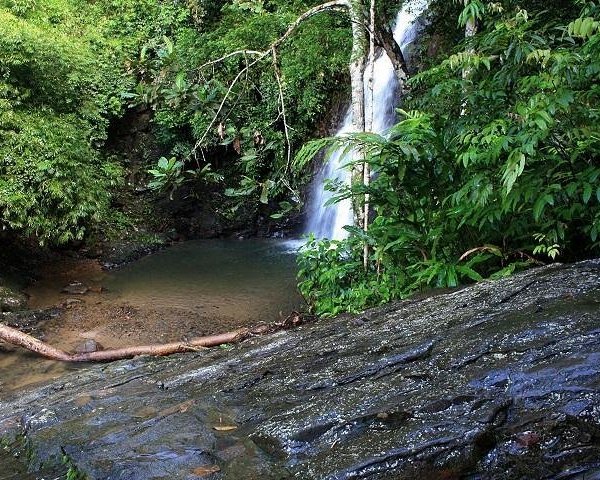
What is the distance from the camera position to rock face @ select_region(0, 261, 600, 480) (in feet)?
6.15

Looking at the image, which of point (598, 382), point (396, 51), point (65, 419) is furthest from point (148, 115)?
point (598, 382)

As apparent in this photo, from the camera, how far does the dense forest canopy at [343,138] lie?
3713 millimetres

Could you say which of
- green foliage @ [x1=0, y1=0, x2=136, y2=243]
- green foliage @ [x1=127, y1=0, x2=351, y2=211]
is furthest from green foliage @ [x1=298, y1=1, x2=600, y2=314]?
green foliage @ [x1=0, y1=0, x2=136, y2=243]

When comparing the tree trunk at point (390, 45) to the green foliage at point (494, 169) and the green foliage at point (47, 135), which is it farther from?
the green foliage at point (47, 135)

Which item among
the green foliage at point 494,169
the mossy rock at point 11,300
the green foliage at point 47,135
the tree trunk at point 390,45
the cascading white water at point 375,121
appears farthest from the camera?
the cascading white water at point 375,121

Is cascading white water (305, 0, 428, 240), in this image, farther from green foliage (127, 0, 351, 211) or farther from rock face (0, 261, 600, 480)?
rock face (0, 261, 600, 480)

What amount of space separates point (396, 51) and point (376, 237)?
332 cm

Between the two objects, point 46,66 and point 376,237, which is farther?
point 46,66

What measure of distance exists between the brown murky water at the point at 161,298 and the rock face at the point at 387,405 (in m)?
2.69

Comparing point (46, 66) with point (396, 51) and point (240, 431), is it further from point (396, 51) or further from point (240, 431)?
point (240, 431)

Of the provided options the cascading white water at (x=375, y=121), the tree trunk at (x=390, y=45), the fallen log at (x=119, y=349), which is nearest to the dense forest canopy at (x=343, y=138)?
the tree trunk at (x=390, y=45)

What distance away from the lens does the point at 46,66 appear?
9180 millimetres

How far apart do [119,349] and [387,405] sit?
166 inches

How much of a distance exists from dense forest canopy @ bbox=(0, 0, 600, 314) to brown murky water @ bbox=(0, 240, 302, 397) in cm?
101
